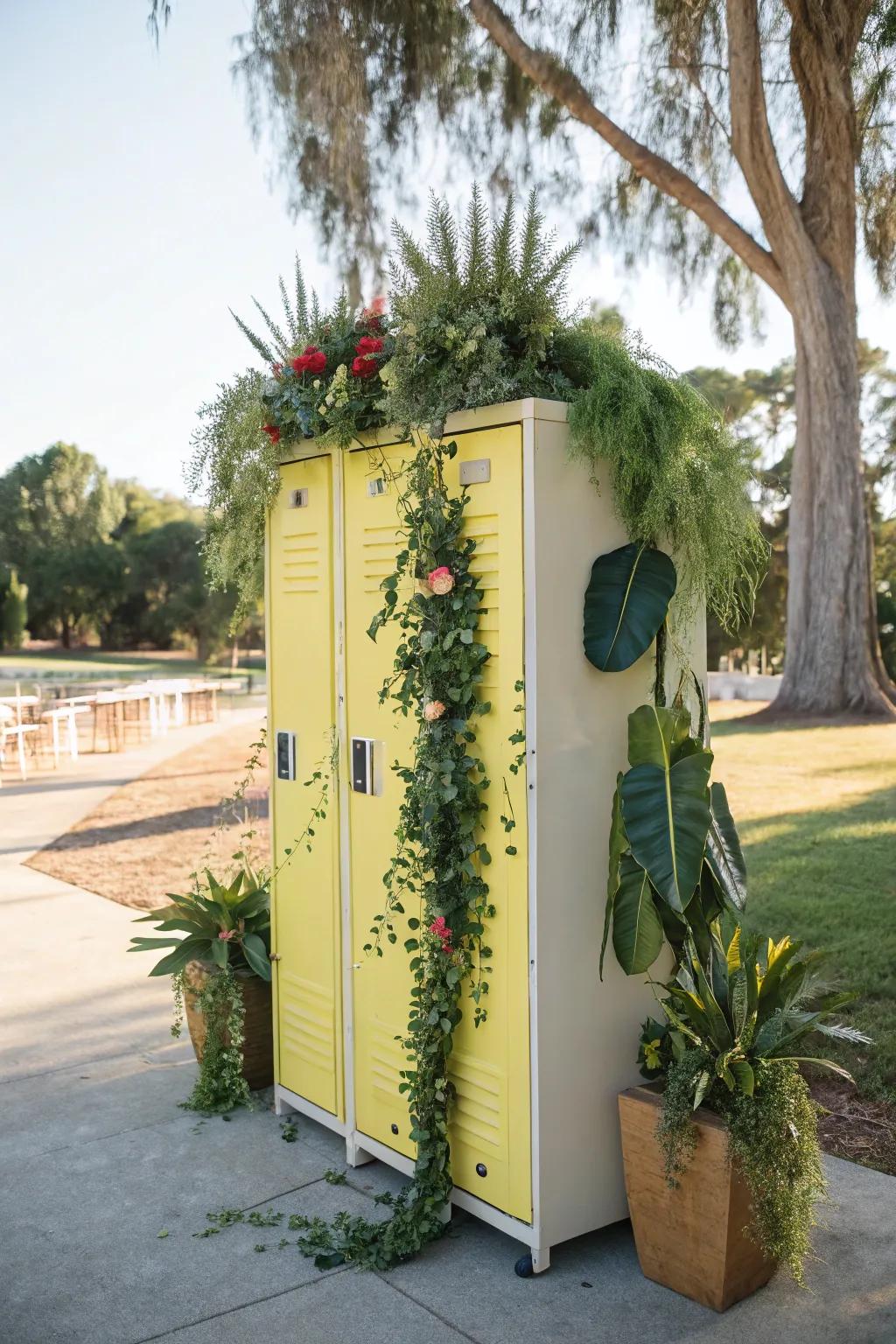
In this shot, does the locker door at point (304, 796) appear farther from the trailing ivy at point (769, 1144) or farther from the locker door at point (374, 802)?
the trailing ivy at point (769, 1144)

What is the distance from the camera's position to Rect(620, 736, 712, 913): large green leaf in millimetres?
2525

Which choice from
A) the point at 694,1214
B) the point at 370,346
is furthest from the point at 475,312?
the point at 694,1214

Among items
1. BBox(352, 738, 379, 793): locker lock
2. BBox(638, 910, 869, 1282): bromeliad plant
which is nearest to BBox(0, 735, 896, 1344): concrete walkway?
BBox(638, 910, 869, 1282): bromeliad plant

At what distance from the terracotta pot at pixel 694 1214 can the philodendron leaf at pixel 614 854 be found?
0.39 m

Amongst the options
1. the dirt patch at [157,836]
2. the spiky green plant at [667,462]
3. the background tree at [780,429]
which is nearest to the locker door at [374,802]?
the spiky green plant at [667,462]

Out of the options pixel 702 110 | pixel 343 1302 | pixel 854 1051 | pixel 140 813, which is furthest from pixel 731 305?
pixel 343 1302

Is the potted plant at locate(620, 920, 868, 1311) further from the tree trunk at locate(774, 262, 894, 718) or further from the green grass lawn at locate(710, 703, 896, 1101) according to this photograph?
the tree trunk at locate(774, 262, 894, 718)

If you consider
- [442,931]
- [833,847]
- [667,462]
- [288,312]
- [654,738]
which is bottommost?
[833,847]

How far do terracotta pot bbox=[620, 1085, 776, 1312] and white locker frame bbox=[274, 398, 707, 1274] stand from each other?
0.42 ft

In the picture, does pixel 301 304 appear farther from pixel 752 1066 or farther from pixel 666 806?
pixel 752 1066

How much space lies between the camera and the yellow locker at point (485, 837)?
108 inches

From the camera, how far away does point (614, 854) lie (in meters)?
2.70

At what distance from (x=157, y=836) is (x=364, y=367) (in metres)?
6.45

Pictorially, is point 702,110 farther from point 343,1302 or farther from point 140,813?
point 343,1302
